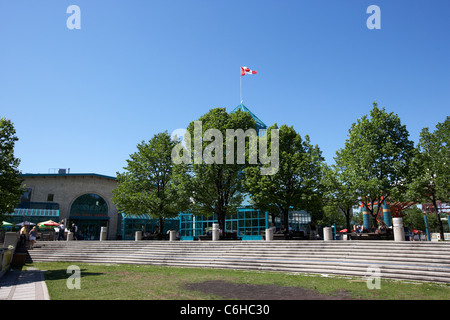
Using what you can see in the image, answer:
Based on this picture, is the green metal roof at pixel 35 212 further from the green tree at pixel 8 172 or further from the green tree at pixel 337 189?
the green tree at pixel 337 189

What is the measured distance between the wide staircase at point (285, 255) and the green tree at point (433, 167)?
10.4 metres

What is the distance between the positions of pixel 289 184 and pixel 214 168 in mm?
6973

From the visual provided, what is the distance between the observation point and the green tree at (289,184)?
26812 mm

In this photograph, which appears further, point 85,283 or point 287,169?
point 287,169

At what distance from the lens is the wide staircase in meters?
13.3

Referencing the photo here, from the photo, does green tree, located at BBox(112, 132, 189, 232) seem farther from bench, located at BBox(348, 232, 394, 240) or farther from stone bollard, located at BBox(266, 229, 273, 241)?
bench, located at BBox(348, 232, 394, 240)

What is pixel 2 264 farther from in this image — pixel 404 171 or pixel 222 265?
pixel 404 171

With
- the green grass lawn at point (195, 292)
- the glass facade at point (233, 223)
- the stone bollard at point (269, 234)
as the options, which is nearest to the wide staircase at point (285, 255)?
the green grass lawn at point (195, 292)

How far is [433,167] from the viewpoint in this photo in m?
25.4

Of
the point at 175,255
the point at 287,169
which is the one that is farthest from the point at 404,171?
the point at 175,255

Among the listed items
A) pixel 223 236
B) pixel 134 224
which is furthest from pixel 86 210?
pixel 223 236

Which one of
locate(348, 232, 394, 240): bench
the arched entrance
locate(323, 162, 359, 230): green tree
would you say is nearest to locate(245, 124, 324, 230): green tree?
locate(323, 162, 359, 230): green tree

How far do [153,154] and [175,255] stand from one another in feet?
48.2

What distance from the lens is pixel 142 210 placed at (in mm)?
31938
